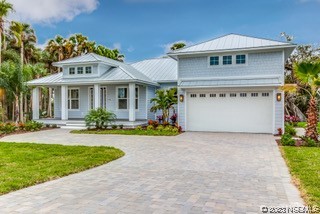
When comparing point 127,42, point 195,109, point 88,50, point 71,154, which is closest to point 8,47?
point 88,50

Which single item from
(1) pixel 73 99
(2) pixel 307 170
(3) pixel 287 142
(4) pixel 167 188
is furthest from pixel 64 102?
(2) pixel 307 170

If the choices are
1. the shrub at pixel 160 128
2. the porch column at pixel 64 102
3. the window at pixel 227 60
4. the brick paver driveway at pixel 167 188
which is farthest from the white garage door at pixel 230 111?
the porch column at pixel 64 102

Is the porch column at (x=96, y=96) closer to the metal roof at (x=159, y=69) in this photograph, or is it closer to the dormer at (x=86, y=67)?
the dormer at (x=86, y=67)

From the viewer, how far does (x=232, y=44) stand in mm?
15391

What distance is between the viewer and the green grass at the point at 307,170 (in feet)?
15.2

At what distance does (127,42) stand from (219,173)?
3266 centimetres

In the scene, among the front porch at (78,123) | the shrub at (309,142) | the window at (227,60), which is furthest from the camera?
the front porch at (78,123)

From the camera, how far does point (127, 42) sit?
120 ft

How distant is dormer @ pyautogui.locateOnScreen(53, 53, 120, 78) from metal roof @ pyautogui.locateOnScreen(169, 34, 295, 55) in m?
6.03

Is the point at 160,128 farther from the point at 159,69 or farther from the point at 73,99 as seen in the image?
the point at 73,99

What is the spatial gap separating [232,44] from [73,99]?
12644 millimetres

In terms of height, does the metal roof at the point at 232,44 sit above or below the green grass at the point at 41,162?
above

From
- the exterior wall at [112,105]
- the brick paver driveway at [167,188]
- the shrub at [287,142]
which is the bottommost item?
the brick paver driveway at [167,188]

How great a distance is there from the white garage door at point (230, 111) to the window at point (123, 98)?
5.30m
